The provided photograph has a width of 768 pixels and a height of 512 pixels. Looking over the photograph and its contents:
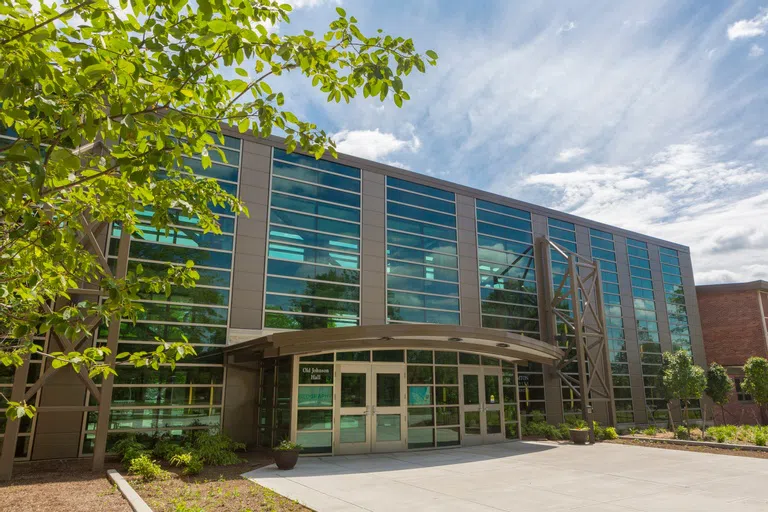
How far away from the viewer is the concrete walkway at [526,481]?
8828 mm

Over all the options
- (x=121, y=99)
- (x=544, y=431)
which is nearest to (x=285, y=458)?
(x=121, y=99)

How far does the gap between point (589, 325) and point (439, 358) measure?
11.7m

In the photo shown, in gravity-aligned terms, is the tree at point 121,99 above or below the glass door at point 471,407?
above

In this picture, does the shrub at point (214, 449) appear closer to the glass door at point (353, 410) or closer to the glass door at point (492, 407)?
the glass door at point (353, 410)

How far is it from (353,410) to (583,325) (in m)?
13.1

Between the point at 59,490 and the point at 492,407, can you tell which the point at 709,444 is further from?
Answer: the point at 59,490

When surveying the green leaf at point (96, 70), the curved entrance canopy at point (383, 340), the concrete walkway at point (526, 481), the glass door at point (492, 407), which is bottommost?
the concrete walkway at point (526, 481)

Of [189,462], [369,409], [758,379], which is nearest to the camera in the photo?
[189,462]

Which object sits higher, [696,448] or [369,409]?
[369,409]

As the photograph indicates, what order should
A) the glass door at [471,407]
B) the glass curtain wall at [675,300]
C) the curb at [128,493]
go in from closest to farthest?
1. the curb at [128,493]
2. the glass door at [471,407]
3. the glass curtain wall at [675,300]

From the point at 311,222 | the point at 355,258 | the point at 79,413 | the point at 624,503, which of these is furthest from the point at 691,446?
the point at 79,413

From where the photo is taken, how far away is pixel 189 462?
37.2 ft

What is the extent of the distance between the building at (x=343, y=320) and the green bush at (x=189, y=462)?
305 centimetres

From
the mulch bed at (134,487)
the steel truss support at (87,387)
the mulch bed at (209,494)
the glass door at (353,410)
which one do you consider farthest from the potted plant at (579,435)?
the steel truss support at (87,387)
